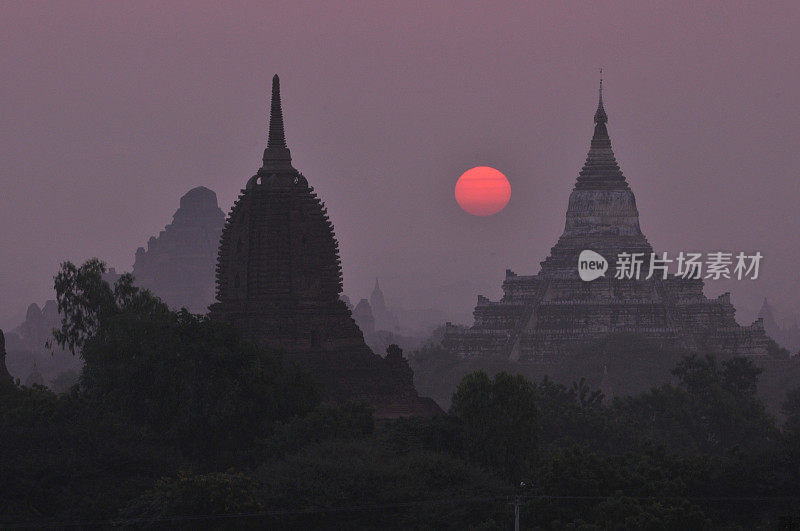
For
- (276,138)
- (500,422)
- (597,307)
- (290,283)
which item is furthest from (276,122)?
(597,307)

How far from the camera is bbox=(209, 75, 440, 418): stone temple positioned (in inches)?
3706

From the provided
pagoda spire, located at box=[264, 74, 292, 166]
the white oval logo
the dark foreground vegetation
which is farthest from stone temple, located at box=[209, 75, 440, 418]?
the white oval logo

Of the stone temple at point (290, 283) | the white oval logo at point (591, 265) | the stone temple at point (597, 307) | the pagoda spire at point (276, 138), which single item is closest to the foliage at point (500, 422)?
the stone temple at point (290, 283)

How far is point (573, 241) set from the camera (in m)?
199

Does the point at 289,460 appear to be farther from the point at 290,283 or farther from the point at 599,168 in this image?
the point at 599,168

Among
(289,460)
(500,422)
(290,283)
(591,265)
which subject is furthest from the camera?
(591,265)

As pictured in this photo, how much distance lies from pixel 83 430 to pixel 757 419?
4560 centimetres

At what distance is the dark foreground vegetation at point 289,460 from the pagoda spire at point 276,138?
1043 centimetres

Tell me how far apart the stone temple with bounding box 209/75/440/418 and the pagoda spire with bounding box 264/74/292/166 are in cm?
5

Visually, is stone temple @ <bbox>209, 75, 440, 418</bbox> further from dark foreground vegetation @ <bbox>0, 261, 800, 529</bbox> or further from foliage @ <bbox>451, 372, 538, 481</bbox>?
foliage @ <bbox>451, 372, 538, 481</bbox>

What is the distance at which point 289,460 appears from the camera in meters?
72.9

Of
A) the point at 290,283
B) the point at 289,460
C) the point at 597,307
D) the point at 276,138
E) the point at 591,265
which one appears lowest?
the point at 289,460

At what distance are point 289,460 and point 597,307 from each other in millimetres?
117609

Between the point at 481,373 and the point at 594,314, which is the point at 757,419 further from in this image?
the point at 594,314
